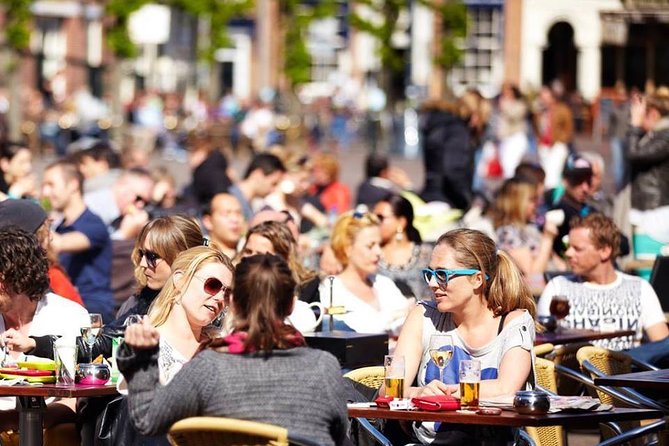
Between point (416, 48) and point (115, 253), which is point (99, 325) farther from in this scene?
point (416, 48)

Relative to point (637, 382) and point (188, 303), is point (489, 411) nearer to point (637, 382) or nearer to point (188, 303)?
point (637, 382)

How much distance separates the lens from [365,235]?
9156mm

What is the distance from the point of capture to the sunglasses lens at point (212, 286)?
230 inches

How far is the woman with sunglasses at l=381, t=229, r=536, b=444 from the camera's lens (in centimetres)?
603

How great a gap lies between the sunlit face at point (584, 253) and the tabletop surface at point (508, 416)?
3.08m

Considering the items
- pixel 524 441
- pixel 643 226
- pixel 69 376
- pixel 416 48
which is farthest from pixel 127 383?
pixel 416 48

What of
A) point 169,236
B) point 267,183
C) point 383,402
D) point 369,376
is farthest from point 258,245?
point 267,183

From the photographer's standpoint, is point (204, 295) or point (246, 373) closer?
point (246, 373)

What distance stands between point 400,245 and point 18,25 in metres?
23.6

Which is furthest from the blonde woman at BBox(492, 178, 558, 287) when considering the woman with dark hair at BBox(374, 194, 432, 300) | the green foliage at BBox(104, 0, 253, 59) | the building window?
the building window

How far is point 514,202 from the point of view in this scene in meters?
12.1

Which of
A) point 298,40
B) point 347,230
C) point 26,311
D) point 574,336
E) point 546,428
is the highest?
point 298,40

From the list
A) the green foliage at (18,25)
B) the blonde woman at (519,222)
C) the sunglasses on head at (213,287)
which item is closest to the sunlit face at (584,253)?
the blonde woman at (519,222)

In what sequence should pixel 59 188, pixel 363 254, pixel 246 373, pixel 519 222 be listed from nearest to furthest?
1. pixel 246 373
2. pixel 363 254
3. pixel 59 188
4. pixel 519 222
